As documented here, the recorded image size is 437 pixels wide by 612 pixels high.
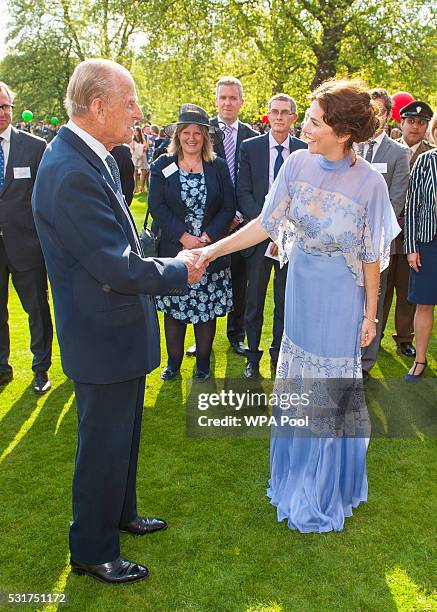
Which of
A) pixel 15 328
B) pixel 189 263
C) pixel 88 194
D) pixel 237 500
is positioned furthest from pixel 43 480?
pixel 15 328

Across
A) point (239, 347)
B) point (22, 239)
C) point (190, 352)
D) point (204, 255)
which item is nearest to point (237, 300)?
point (239, 347)

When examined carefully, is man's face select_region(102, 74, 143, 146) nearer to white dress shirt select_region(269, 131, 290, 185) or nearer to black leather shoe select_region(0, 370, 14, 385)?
white dress shirt select_region(269, 131, 290, 185)

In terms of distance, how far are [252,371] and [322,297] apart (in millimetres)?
2196

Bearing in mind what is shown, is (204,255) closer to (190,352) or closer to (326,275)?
(326,275)

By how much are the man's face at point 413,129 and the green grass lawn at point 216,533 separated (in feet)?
10.1

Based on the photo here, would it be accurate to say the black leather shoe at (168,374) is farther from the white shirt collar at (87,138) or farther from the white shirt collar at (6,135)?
the white shirt collar at (87,138)

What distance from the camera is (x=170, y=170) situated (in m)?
4.83

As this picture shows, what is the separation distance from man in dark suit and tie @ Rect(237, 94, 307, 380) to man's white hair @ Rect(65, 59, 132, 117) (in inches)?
113

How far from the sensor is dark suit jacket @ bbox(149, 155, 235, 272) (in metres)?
4.85

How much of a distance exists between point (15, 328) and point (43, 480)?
3211mm

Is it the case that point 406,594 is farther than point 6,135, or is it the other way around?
point 6,135

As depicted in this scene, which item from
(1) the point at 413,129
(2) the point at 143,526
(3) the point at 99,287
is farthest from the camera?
(1) the point at 413,129

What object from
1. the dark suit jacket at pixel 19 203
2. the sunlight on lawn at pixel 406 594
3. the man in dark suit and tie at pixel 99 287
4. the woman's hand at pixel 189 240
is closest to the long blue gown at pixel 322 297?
the sunlight on lawn at pixel 406 594

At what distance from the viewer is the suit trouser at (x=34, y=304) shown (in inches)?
192
